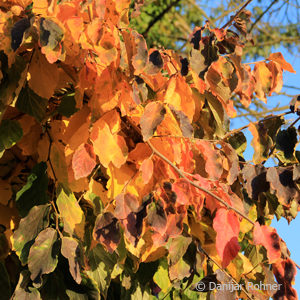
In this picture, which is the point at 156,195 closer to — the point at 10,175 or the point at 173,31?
the point at 10,175

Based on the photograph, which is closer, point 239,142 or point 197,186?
point 197,186

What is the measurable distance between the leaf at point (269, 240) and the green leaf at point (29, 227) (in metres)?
0.34

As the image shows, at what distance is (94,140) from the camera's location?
83 cm

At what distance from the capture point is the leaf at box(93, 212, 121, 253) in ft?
2.53

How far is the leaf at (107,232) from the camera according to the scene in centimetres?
77

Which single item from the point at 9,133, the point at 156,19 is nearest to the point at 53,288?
the point at 9,133

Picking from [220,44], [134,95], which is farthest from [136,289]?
[220,44]

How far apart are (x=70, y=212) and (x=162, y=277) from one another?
257 mm

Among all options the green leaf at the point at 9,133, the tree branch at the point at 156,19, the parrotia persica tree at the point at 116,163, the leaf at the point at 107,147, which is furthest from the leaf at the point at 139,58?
the tree branch at the point at 156,19

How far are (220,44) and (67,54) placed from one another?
0.32 metres

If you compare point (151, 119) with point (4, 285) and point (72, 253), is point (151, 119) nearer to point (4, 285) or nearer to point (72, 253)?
point (72, 253)

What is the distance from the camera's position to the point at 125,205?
795 mm

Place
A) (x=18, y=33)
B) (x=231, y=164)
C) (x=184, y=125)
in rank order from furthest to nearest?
(x=231, y=164) → (x=184, y=125) → (x=18, y=33)

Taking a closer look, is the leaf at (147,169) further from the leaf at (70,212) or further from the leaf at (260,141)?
the leaf at (260,141)
